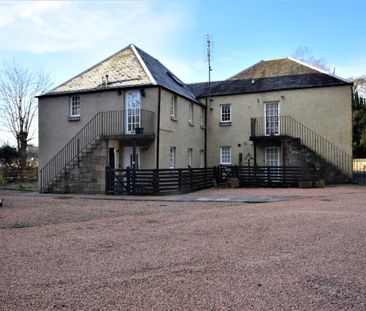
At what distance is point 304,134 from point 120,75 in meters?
12.4

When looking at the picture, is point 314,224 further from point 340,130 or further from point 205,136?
Result: point 205,136

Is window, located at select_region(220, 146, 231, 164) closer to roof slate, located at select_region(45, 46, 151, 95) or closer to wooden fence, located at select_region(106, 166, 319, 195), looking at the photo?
wooden fence, located at select_region(106, 166, 319, 195)

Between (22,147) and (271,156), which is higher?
(22,147)

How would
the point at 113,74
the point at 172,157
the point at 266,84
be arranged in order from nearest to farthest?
the point at 113,74 < the point at 172,157 < the point at 266,84

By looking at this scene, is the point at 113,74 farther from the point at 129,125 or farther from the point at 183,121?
the point at 183,121

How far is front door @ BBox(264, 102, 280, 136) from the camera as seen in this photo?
85.6 feet

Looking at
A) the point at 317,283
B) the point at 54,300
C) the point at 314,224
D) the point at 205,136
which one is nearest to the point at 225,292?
the point at 317,283

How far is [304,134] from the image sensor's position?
2531cm

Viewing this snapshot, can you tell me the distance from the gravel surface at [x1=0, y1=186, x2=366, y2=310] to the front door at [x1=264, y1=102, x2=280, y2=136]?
48.2 feet

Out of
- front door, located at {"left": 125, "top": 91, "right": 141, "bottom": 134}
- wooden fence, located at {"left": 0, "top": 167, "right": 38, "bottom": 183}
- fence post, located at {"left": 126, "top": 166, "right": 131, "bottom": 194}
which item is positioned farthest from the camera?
wooden fence, located at {"left": 0, "top": 167, "right": 38, "bottom": 183}

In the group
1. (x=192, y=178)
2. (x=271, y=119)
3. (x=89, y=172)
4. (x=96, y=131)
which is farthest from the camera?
(x=271, y=119)

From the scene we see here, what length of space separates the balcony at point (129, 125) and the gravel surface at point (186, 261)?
8.57 meters

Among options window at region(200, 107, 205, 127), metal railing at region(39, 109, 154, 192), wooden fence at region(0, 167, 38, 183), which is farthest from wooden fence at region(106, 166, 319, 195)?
wooden fence at region(0, 167, 38, 183)

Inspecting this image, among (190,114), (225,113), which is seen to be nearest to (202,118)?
(225,113)
